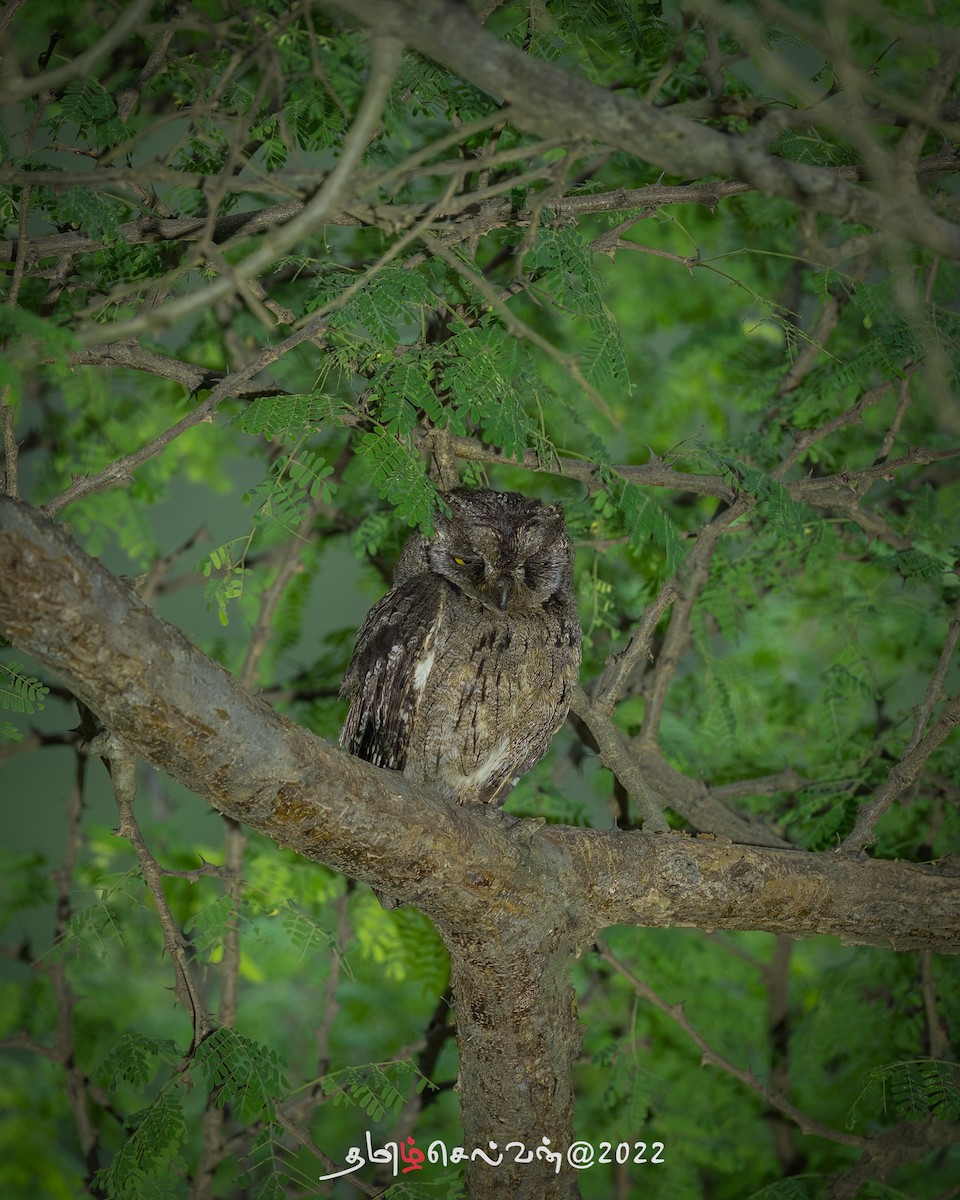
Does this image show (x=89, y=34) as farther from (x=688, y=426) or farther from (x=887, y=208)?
(x=887, y=208)

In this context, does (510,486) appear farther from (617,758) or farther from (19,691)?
(19,691)

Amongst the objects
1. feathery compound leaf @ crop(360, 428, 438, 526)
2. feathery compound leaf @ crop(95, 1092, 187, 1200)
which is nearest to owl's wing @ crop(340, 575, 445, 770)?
feathery compound leaf @ crop(360, 428, 438, 526)

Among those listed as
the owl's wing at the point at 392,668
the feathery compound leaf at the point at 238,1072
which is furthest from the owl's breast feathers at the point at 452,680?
the feathery compound leaf at the point at 238,1072

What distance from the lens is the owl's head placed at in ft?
8.95

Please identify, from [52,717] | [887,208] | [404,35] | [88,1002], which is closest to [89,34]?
[404,35]

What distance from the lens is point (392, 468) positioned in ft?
7.82

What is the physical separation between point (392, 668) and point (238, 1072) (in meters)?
1.08

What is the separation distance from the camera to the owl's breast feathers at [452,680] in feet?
9.09

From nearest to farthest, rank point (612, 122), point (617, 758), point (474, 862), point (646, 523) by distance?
point (612, 122)
point (474, 862)
point (646, 523)
point (617, 758)

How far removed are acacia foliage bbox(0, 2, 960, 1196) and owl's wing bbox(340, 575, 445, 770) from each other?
0.33 metres

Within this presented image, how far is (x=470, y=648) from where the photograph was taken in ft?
9.09

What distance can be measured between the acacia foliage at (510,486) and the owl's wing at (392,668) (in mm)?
333

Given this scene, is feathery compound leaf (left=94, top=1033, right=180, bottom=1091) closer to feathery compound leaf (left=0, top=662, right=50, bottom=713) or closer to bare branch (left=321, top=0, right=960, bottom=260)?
feathery compound leaf (left=0, top=662, right=50, bottom=713)

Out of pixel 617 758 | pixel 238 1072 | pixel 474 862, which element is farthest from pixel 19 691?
pixel 617 758
